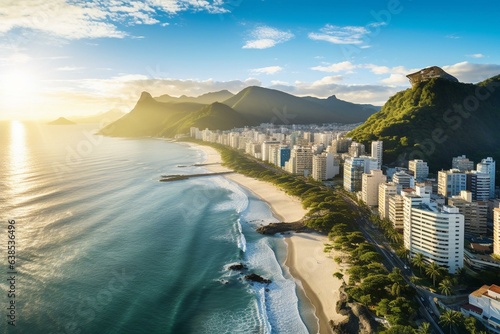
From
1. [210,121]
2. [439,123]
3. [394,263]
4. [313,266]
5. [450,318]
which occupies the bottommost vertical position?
[313,266]

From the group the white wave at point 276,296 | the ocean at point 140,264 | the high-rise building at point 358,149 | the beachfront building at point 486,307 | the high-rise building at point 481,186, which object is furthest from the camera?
the high-rise building at point 358,149

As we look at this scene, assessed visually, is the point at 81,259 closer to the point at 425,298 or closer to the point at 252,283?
the point at 252,283

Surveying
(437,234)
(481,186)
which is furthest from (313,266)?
(481,186)

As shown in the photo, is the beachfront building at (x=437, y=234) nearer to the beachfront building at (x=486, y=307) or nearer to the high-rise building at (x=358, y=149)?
the beachfront building at (x=486, y=307)

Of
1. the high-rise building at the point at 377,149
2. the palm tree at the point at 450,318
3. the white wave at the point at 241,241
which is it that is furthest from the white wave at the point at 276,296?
the high-rise building at the point at 377,149

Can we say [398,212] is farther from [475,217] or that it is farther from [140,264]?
[140,264]

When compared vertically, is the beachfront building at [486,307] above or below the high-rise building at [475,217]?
below

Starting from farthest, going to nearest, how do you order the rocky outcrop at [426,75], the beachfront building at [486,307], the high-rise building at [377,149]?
the rocky outcrop at [426,75], the high-rise building at [377,149], the beachfront building at [486,307]
